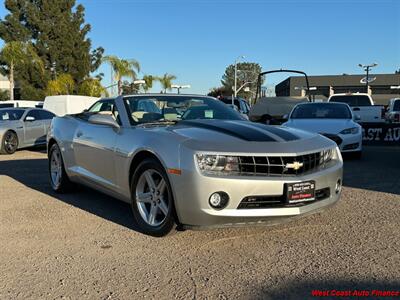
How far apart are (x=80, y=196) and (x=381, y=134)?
10076mm

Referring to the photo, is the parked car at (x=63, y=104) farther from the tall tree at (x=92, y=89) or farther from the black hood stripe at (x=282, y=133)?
the black hood stripe at (x=282, y=133)

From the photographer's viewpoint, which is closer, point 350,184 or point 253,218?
point 253,218

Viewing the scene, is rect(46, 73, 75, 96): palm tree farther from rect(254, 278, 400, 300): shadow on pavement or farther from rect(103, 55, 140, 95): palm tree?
rect(254, 278, 400, 300): shadow on pavement

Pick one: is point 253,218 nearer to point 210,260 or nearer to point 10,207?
point 210,260

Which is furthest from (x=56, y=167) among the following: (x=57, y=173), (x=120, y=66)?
(x=120, y=66)

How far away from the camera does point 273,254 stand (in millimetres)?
3998

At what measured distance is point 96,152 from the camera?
17.7 ft

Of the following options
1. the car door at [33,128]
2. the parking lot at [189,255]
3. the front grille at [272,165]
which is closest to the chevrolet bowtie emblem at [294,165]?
the front grille at [272,165]

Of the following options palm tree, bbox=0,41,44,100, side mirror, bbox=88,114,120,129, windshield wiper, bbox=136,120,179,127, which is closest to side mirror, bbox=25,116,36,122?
side mirror, bbox=88,114,120,129

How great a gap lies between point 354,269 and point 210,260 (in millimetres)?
1167

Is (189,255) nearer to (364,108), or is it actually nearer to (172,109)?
(172,109)

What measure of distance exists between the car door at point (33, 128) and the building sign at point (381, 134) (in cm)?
971

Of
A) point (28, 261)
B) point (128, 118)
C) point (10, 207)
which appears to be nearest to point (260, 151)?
point (128, 118)

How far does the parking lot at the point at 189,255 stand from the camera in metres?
3.33
